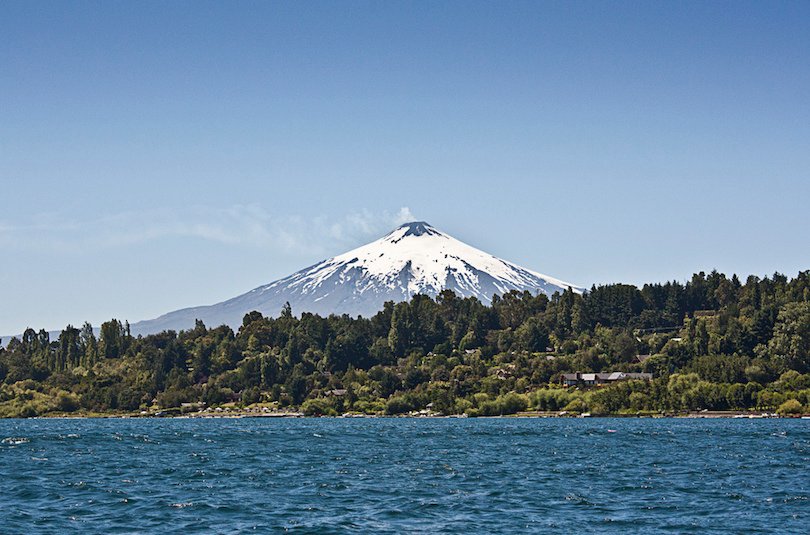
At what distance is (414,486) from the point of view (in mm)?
73375

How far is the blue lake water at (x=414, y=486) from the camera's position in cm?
5712

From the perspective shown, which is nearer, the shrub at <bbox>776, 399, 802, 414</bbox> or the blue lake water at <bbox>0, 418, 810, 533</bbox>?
the blue lake water at <bbox>0, 418, 810, 533</bbox>

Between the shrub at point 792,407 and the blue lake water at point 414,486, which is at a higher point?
the shrub at point 792,407

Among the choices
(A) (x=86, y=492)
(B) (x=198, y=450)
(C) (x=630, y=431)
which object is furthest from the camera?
(C) (x=630, y=431)

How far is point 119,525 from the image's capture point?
56500mm

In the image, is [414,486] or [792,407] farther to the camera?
[792,407]

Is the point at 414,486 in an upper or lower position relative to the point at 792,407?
lower

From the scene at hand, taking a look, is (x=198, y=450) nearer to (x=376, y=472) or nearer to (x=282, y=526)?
(x=376, y=472)

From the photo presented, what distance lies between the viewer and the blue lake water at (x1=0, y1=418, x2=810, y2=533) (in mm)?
57125

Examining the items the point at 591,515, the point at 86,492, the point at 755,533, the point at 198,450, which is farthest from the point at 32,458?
the point at 755,533

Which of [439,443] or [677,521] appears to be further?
[439,443]

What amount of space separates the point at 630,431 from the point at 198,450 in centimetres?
5852

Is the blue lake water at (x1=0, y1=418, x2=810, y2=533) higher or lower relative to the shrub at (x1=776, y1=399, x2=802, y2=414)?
lower

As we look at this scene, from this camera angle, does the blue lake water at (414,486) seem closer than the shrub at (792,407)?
Yes
